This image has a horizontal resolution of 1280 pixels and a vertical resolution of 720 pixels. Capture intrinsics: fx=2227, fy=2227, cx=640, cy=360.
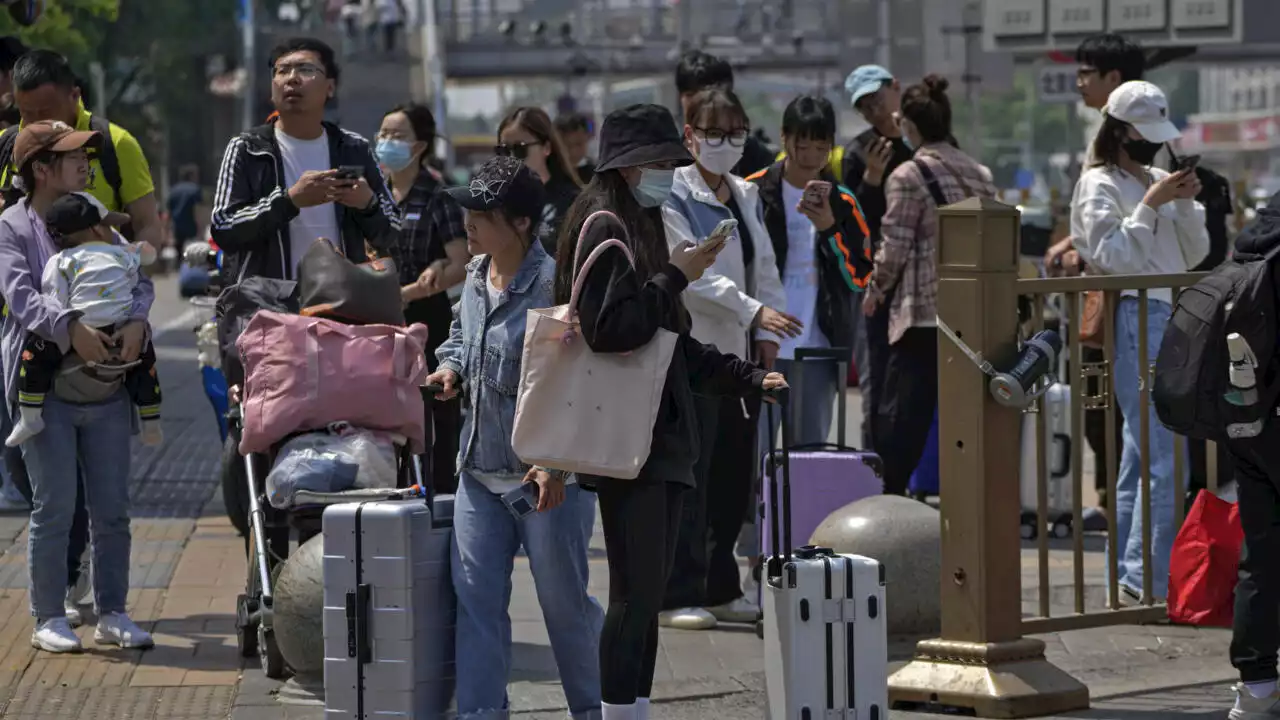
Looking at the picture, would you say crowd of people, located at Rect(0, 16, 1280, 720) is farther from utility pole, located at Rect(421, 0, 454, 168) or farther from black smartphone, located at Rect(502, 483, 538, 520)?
utility pole, located at Rect(421, 0, 454, 168)

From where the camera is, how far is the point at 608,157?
19.6 ft

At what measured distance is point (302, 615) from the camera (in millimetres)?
7133

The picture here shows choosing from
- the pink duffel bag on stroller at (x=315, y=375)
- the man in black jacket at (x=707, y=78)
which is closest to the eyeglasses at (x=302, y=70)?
the pink duffel bag on stroller at (x=315, y=375)

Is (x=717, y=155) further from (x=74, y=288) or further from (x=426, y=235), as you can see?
(x=74, y=288)


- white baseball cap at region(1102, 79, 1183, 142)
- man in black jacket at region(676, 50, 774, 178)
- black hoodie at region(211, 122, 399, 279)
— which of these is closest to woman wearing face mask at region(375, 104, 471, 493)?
man in black jacket at region(676, 50, 774, 178)

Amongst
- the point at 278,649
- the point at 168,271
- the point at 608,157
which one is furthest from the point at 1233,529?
the point at 168,271

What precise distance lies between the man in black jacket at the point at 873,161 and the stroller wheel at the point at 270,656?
3821 mm

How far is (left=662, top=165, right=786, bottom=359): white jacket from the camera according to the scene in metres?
7.82

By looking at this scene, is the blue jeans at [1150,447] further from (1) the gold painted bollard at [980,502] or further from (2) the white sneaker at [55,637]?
(2) the white sneaker at [55,637]

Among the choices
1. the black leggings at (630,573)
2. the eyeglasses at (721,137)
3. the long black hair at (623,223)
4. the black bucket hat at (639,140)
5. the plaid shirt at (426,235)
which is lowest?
the black leggings at (630,573)

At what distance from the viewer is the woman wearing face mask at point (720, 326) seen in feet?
26.0

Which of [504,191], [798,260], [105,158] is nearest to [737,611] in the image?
[798,260]

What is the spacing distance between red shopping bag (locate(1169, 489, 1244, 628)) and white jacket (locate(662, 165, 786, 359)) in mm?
1645

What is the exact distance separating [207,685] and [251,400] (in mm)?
966
